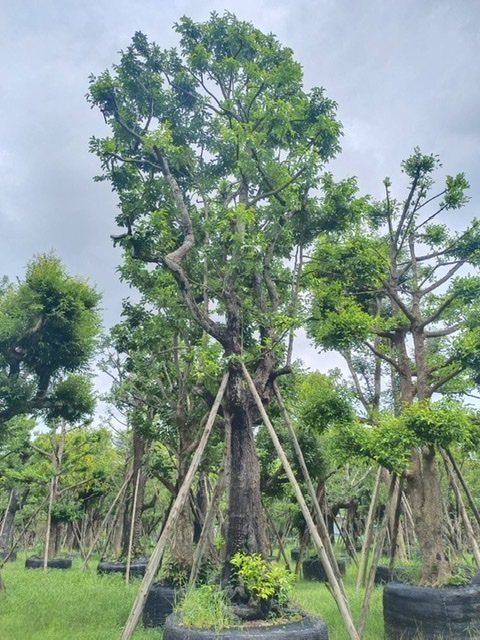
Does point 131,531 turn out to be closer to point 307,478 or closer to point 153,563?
point 307,478

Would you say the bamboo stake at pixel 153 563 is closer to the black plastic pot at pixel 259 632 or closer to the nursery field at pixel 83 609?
the black plastic pot at pixel 259 632

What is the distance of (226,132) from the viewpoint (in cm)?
720

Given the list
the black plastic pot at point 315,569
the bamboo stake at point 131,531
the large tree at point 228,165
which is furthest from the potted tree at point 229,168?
the black plastic pot at point 315,569

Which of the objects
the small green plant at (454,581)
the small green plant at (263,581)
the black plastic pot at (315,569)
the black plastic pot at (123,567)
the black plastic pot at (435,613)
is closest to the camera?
Result: the small green plant at (263,581)

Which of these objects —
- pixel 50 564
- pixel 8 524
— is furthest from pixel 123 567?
pixel 8 524

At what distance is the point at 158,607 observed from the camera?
8250 mm

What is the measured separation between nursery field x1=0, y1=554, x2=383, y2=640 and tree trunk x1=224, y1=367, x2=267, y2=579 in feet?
4.22

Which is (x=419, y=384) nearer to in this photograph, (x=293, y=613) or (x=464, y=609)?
(x=464, y=609)

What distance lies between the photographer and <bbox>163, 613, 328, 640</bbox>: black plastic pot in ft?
15.3

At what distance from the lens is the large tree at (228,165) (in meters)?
7.46

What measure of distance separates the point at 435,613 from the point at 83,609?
6.54 m

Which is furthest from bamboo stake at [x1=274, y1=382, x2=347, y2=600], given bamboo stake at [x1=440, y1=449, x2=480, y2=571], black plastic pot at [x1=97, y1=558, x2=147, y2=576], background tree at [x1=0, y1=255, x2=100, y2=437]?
black plastic pot at [x1=97, y1=558, x2=147, y2=576]

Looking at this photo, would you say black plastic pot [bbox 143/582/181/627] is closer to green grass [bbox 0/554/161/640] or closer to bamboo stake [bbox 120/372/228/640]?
green grass [bbox 0/554/161/640]

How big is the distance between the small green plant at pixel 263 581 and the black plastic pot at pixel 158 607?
288cm
